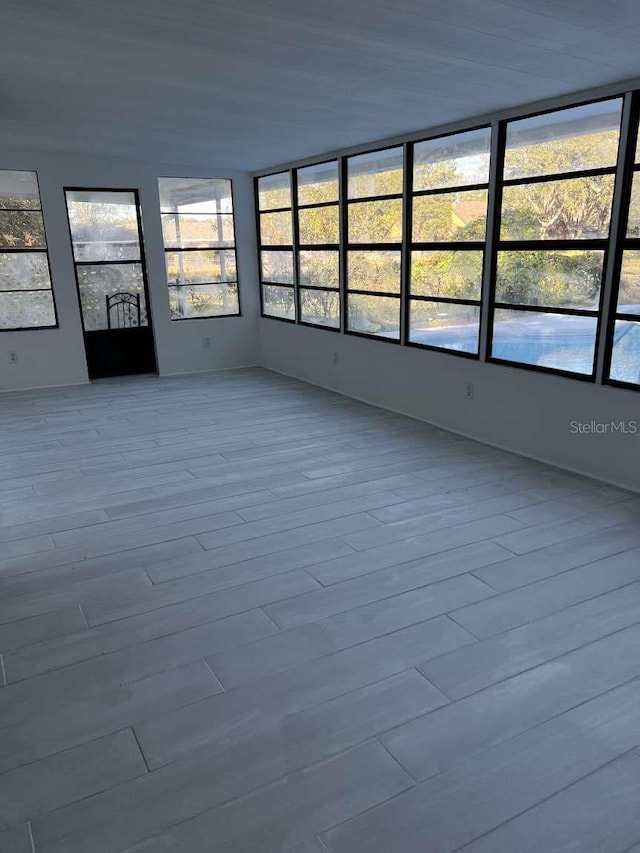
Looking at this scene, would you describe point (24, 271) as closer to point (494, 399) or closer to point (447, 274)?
point (447, 274)

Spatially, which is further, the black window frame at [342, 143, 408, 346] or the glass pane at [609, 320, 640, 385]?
the black window frame at [342, 143, 408, 346]

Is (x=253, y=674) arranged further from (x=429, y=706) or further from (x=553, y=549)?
(x=553, y=549)

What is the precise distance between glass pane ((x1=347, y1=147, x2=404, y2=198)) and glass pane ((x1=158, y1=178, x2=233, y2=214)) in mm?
2292

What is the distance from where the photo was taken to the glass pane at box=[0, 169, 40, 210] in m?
6.56

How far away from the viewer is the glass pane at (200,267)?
25.1 ft

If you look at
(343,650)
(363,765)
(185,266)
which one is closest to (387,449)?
(343,650)

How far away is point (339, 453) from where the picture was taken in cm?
473

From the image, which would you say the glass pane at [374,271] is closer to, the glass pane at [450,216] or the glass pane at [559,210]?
the glass pane at [450,216]

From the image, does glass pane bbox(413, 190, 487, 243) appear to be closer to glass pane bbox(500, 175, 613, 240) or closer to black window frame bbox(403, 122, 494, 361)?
black window frame bbox(403, 122, 494, 361)

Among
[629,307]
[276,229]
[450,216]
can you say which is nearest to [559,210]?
[629,307]

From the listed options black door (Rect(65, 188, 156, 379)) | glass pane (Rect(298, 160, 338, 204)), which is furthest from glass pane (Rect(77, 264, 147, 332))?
glass pane (Rect(298, 160, 338, 204))

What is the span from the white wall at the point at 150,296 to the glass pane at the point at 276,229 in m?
0.21

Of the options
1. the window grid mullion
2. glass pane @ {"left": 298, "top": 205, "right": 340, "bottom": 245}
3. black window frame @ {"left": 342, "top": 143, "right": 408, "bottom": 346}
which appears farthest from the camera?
glass pane @ {"left": 298, "top": 205, "right": 340, "bottom": 245}

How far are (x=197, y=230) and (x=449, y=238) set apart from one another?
3.88 m
